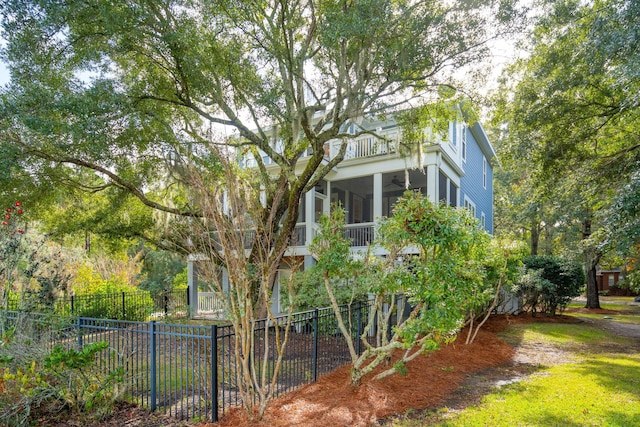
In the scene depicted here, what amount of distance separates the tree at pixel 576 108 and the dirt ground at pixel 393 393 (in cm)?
423

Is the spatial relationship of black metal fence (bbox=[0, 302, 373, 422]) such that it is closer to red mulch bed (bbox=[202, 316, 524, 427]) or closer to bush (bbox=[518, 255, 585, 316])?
red mulch bed (bbox=[202, 316, 524, 427])

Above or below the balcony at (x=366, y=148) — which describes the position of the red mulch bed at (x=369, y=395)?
below

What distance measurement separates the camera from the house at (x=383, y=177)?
11953 millimetres

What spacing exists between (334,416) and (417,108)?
30.1 ft

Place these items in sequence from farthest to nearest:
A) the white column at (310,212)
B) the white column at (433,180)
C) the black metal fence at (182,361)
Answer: the white column at (310,212) < the white column at (433,180) < the black metal fence at (182,361)

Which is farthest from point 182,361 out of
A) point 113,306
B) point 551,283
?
point 551,283

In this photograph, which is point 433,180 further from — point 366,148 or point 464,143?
point 464,143

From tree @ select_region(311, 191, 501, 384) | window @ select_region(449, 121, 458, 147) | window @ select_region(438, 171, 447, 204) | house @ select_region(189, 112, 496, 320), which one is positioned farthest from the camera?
window @ select_region(449, 121, 458, 147)

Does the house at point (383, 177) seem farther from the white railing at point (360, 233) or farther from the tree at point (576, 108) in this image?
the tree at point (576, 108)

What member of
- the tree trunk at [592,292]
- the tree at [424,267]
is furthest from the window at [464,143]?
the tree at [424,267]

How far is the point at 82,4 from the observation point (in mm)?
7012

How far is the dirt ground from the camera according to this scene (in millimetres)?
4523

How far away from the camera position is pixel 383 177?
14.6m

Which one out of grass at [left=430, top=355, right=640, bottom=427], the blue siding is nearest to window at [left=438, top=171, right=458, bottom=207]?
the blue siding
